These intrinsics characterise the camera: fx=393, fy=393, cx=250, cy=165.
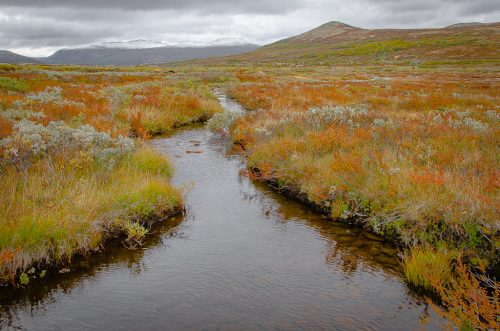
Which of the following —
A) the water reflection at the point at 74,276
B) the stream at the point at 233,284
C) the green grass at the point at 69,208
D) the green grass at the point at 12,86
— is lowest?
the stream at the point at 233,284

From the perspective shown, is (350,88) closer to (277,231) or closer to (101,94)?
(101,94)

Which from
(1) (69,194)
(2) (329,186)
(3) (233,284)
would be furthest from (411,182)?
(1) (69,194)

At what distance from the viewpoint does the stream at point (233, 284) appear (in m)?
5.75

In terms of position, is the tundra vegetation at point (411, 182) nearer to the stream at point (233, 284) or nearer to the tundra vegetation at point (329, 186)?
the tundra vegetation at point (329, 186)

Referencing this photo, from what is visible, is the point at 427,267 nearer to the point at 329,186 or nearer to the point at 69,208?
the point at 329,186

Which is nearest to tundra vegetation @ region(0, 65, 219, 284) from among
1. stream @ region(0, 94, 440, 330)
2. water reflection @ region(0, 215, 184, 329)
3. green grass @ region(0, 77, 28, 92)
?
water reflection @ region(0, 215, 184, 329)

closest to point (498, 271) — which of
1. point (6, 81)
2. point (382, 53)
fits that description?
point (6, 81)

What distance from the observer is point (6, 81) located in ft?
94.6

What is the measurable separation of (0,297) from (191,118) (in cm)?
1828

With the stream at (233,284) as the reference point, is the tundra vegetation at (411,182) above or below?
above

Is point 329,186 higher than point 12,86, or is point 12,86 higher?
point 12,86

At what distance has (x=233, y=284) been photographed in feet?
22.1

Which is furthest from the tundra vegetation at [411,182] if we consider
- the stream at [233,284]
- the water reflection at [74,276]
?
the water reflection at [74,276]

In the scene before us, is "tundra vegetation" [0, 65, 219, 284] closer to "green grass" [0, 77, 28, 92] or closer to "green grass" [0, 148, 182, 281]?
"green grass" [0, 148, 182, 281]
